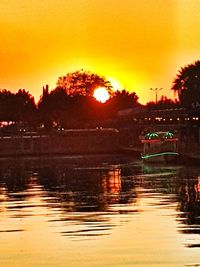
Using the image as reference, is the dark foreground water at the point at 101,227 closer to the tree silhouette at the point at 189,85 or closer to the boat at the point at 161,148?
the boat at the point at 161,148

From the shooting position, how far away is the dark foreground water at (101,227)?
26.4m

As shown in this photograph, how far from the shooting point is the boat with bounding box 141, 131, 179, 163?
11488 cm

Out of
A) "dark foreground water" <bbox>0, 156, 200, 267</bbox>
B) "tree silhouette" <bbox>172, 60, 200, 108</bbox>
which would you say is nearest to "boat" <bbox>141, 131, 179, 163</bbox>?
"tree silhouette" <bbox>172, 60, 200, 108</bbox>

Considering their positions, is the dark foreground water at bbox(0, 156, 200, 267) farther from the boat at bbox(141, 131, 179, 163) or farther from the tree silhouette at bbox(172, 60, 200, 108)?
the tree silhouette at bbox(172, 60, 200, 108)

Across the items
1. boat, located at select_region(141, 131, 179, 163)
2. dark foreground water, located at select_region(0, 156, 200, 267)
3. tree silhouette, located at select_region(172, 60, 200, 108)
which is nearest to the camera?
dark foreground water, located at select_region(0, 156, 200, 267)

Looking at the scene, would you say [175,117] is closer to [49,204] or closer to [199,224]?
[49,204]

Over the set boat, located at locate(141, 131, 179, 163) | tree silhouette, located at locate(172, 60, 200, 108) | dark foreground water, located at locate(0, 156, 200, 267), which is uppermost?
tree silhouette, located at locate(172, 60, 200, 108)

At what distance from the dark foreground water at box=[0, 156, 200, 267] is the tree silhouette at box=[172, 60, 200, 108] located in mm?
85604

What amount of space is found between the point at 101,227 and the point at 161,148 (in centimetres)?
8219

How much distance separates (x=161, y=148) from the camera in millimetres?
116062

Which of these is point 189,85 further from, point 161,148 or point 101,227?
point 101,227

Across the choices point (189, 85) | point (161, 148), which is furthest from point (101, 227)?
point (189, 85)

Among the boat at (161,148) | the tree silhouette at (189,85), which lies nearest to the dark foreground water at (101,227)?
the boat at (161,148)

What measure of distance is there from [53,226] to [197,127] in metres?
128
